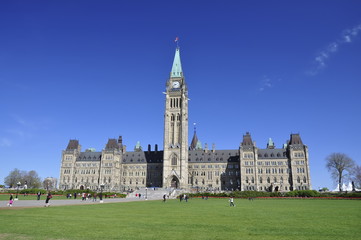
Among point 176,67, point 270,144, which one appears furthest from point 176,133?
point 270,144

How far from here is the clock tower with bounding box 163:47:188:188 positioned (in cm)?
10669

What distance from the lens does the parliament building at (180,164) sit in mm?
106812

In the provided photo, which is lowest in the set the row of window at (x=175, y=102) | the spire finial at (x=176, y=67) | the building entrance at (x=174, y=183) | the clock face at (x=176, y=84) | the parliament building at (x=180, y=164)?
the building entrance at (x=174, y=183)

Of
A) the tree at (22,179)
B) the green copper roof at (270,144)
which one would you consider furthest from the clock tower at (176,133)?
the tree at (22,179)

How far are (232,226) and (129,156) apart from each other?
115 metres

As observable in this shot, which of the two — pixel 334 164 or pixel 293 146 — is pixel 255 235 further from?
pixel 293 146

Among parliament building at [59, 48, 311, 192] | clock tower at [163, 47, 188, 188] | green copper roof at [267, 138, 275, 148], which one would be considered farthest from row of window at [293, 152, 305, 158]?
clock tower at [163, 47, 188, 188]

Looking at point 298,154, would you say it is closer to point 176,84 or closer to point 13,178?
point 176,84

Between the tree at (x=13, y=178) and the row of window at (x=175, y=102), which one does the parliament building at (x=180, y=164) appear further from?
the tree at (x=13, y=178)

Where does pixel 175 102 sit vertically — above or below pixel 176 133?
above

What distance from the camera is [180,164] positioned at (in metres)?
107

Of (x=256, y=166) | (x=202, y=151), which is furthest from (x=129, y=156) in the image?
(x=256, y=166)

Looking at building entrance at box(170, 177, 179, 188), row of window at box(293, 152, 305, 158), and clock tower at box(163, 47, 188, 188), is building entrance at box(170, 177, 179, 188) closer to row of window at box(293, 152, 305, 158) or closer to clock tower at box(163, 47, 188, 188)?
clock tower at box(163, 47, 188, 188)

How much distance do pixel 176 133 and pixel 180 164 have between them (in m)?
12.1
